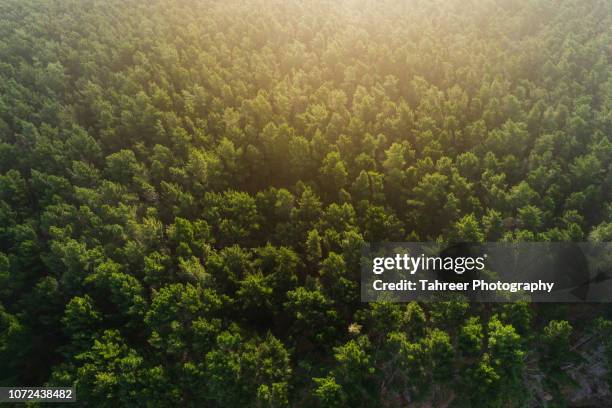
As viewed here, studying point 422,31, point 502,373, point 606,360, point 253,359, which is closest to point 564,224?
point 606,360

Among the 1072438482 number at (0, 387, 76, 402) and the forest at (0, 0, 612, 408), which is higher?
the forest at (0, 0, 612, 408)

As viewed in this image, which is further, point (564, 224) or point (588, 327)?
point (564, 224)

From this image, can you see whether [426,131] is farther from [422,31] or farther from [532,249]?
[422,31]

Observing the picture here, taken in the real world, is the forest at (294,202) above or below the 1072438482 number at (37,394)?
above

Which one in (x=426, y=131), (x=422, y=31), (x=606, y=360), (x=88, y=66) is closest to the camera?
(x=606, y=360)

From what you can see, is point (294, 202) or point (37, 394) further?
point (294, 202)

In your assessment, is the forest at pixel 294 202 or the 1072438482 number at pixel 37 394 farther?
the 1072438482 number at pixel 37 394

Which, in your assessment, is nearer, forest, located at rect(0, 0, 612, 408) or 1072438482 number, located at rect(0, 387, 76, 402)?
forest, located at rect(0, 0, 612, 408)

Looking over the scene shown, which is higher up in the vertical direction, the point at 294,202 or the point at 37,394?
the point at 294,202
